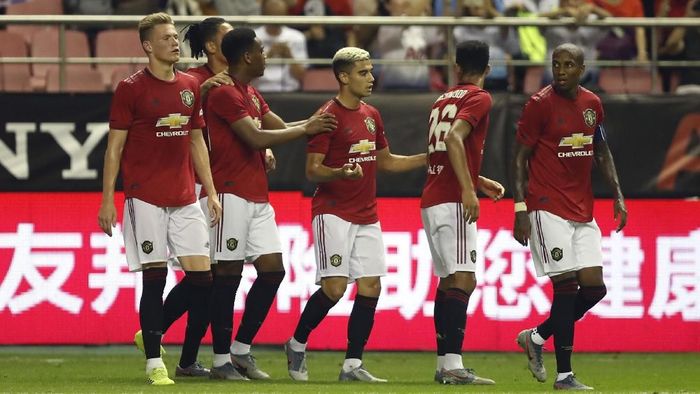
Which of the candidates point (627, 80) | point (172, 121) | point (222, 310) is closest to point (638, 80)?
point (627, 80)

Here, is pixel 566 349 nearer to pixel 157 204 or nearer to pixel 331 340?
pixel 157 204

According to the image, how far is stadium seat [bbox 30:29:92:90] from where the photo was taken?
13938mm

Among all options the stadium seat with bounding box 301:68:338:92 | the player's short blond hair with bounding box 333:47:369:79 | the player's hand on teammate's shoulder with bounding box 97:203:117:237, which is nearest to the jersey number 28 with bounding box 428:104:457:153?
the player's short blond hair with bounding box 333:47:369:79

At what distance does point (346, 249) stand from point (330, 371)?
5.50 feet

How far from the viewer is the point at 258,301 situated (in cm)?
1090

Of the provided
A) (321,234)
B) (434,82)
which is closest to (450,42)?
(434,82)

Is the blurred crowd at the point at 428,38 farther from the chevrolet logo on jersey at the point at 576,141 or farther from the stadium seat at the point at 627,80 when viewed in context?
the chevrolet logo on jersey at the point at 576,141

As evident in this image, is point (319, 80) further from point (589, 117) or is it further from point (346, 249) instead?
point (589, 117)

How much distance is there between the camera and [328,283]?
35.3 feet

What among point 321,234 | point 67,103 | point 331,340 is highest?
point 67,103

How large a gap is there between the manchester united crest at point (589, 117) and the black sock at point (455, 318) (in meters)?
1.38

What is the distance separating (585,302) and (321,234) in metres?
1.85

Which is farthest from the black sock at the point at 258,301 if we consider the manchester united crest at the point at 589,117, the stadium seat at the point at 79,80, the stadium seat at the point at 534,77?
the stadium seat at the point at 534,77

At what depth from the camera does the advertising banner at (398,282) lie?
1364 centimetres
